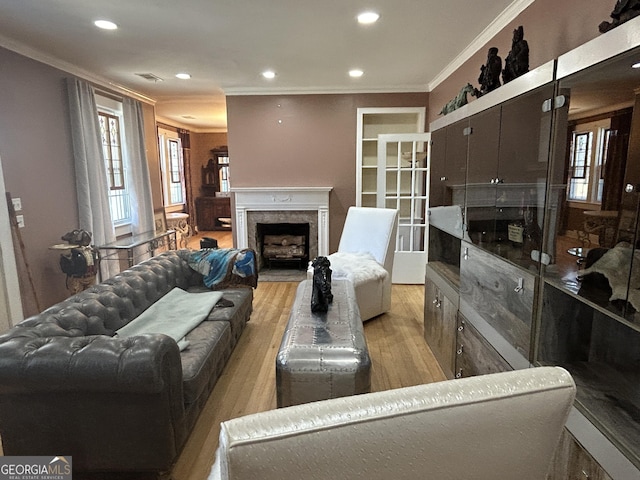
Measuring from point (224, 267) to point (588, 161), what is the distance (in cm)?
291

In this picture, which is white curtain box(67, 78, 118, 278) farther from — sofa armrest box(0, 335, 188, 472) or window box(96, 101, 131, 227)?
sofa armrest box(0, 335, 188, 472)

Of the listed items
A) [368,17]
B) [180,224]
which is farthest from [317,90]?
[180,224]

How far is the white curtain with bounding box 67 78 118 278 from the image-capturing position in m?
4.06

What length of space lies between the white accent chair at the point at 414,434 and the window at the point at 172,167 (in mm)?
8435

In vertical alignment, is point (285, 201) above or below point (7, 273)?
above

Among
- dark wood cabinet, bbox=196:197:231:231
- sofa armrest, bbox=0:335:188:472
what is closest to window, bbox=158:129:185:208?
dark wood cabinet, bbox=196:197:231:231

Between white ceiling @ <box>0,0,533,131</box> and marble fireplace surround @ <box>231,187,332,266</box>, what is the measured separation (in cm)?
142

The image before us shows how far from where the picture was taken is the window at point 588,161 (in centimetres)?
129

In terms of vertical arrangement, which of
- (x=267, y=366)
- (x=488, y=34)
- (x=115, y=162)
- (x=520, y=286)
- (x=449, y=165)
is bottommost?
(x=267, y=366)

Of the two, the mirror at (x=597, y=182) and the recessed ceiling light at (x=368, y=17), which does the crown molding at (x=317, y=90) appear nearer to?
the recessed ceiling light at (x=368, y=17)

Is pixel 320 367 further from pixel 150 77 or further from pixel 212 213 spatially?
pixel 212 213

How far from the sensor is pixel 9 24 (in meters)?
2.86

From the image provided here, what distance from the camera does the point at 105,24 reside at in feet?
9.25

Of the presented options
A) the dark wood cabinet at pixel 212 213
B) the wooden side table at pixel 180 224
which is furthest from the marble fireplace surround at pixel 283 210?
the dark wood cabinet at pixel 212 213
